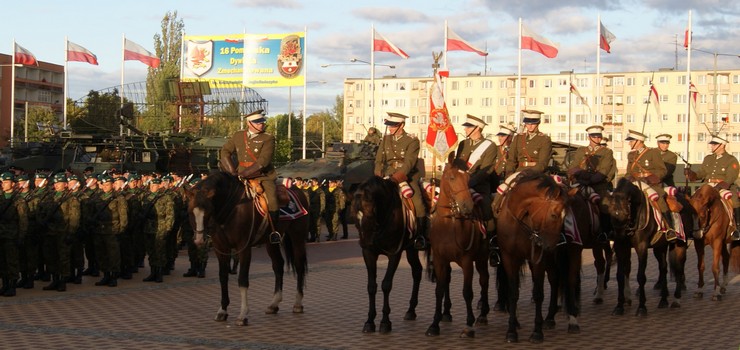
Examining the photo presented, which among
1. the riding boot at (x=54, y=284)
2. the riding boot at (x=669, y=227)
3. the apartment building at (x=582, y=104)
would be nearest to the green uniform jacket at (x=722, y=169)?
the riding boot at (x=669, y=227)

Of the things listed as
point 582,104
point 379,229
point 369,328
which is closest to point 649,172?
point 379,229

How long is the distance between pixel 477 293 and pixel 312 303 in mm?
Answer: 3218

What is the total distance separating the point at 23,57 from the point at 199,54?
8.63 meters

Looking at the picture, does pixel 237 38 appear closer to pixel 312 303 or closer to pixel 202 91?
pixel 202 91

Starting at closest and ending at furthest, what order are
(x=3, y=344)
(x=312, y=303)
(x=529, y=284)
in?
(x=3, y=344), (x=312, y=303), (x=529, y=284)

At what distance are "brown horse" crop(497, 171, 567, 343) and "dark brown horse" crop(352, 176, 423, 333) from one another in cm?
139

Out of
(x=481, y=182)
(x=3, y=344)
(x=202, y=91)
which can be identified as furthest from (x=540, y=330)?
(x=202, y=91)

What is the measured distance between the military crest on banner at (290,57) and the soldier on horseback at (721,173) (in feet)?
103

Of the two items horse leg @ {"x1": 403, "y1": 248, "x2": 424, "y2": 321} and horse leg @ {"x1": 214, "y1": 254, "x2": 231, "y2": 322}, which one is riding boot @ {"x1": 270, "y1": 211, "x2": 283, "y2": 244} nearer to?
horse leg @ {"x1": 214, "y1": 254, "x2": 231, "y2": 322}

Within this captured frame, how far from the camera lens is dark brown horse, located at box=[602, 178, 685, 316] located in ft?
47.6

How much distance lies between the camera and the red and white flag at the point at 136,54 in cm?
5125

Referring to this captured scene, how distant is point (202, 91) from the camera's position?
1807 inches

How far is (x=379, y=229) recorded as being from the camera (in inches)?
497

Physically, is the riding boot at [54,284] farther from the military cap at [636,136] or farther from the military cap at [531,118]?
the military cap at [636,136]
